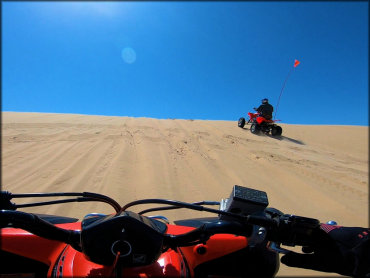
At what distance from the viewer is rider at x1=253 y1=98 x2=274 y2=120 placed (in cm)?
1113

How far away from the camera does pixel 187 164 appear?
5293 mm

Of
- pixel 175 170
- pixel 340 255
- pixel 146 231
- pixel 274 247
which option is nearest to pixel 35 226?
pixel 146 231

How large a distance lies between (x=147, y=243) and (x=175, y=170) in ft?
13.2

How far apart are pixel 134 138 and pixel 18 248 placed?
6.08m

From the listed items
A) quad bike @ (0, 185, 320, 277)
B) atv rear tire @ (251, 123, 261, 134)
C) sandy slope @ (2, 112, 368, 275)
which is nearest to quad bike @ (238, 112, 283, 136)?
atv rear tire @ (251, 123, 261, 134)

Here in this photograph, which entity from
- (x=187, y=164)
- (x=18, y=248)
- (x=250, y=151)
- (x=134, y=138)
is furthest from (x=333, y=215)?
(x=134, y=138)

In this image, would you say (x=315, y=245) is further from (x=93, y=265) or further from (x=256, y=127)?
(x=256, y=127)

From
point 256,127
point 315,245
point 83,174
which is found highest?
point 256,127

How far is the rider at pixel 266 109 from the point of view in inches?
438

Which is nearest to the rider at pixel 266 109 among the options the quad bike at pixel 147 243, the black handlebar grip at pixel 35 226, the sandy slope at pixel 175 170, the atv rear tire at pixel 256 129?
the atv rear tire at pixel 256 129

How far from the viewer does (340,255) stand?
1010 millimetres

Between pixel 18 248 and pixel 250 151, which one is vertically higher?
pixel 250 151

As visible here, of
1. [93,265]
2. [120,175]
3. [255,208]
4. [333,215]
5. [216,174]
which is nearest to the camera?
[93,265]

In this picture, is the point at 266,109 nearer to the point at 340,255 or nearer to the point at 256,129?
the point at 256,129
